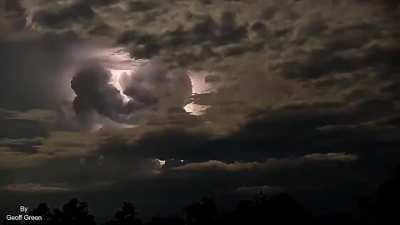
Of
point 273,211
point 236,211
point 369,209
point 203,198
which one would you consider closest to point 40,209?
point 203,198

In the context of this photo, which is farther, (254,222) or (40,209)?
(40,209)

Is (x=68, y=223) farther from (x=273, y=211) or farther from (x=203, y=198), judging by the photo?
(x=273, y=211)

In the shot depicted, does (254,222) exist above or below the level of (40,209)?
below

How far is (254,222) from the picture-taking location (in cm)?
7500

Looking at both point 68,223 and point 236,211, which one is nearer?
point 236,211

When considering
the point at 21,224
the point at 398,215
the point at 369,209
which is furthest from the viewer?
the point at 21,224

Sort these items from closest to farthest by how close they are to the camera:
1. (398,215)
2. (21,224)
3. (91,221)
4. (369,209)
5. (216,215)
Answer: (398,215)
(369,209)
(21,224)
(216,215)
(91,221)

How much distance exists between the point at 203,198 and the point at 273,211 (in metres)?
14.6

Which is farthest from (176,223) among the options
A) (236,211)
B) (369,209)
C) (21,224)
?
(369,209)

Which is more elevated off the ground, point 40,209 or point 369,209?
point 40,209

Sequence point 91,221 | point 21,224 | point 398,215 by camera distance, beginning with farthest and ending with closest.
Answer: point 91,221, point 21,224, point 398,215

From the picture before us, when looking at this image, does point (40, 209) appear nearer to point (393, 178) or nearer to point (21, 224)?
point (21, 224)

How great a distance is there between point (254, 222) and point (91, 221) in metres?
28.8

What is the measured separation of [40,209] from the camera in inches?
3398
